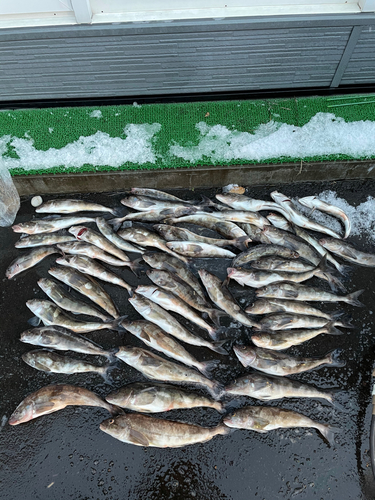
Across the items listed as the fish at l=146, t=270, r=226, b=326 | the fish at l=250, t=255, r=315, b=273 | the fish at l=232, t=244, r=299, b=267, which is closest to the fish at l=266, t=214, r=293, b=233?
the fish at l=232, t=244, r=299, b=267

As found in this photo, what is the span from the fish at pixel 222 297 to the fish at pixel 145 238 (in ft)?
1.35

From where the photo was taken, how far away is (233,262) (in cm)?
444

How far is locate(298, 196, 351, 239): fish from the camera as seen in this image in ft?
15.5

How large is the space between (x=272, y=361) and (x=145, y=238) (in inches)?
84.6

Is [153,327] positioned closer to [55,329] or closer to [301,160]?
[55,329]

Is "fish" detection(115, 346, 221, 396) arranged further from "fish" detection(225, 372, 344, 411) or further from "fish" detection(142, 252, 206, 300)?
"fish" detection(142, 252, 206, 300)

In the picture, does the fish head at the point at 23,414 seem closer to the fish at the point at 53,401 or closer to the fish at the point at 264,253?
the fish at the point at 53,401

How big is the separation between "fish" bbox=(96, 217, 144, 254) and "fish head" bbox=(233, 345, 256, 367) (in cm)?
175

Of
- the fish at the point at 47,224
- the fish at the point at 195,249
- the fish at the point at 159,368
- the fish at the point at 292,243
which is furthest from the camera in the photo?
the fish at the point at 47,224

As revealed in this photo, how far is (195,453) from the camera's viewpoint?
3.85m

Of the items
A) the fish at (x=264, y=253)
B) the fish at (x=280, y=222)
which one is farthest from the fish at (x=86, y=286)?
the fish at (x=280, y=222)

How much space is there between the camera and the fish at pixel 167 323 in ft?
13.3

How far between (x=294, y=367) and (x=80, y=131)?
14.1 ft

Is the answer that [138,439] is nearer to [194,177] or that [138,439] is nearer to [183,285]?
[183,285]
